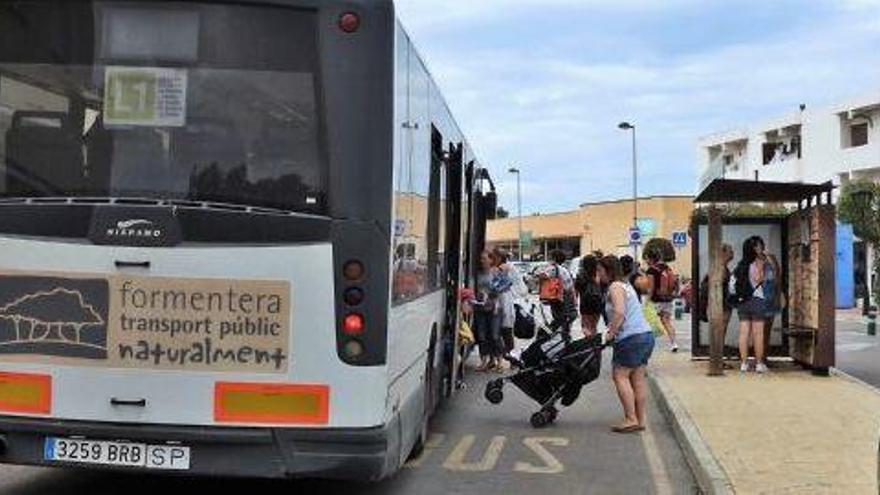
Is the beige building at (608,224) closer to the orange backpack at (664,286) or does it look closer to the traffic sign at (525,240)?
the traffic sign at (525,240)

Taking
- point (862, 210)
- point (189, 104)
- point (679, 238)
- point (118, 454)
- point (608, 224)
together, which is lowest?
point (118, 454)

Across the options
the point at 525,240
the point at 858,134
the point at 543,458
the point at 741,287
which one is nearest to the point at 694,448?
the point at 543,458

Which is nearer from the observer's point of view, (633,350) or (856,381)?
(633,350)

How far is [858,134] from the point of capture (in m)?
60.9

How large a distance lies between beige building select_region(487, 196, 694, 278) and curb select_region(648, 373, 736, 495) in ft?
187

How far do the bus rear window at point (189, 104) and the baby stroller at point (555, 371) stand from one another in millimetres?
5324

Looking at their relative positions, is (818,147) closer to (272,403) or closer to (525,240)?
(525,240)

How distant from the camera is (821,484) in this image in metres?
7.89

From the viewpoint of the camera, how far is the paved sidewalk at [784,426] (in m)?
8.13

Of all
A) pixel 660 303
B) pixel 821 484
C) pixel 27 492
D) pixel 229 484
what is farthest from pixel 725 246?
pixel 27 492

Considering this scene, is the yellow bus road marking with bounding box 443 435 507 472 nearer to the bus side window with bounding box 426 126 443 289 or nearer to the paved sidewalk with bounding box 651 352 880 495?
the bus side window with bounding box 426 126 443 289

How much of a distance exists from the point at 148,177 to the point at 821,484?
4777 millimetres

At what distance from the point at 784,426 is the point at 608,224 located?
6967cm

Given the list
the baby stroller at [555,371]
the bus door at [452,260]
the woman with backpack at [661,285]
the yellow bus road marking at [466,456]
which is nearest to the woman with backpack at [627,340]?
the baby stroller at [555,371]
